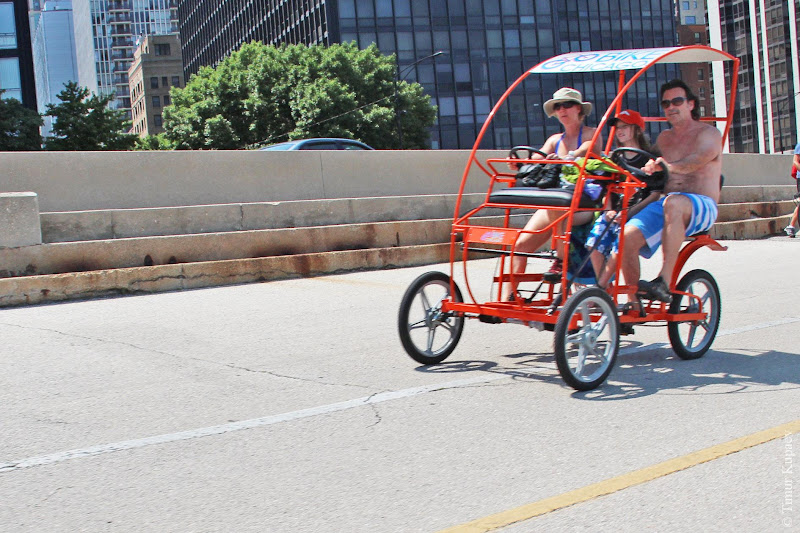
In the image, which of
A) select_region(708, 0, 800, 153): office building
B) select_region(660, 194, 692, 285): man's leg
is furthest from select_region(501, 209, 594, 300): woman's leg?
select_region(708, 0, 800, 153): office building

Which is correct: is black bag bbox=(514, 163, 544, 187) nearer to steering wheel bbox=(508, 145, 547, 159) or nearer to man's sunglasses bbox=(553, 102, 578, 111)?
steering wheel bbox=(508, 145, 547, 159)

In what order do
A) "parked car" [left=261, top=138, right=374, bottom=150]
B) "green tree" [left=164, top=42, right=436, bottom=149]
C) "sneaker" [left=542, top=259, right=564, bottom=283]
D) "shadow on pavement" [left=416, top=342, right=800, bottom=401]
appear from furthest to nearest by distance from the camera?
"green tree" [left=164, top=42, right=436, bottom=149], "parked car" [left=261, top=138, right=374, bottom=150], "sneaker" [left=542, top=259, right=564, bottom=283], "shadow on pavement" [left=416, top=342, right=800, bottom=401]

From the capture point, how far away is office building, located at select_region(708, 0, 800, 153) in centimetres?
11556

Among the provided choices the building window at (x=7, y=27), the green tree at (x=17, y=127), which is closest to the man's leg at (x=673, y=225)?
the green tree at (x=17, y=127)

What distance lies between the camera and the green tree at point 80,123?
44469 millimetres

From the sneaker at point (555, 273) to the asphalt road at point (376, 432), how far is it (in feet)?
1.99

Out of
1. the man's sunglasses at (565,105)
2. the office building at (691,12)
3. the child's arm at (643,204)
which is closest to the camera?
the child's arm at (643,204)

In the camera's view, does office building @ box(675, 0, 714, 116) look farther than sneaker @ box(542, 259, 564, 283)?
Yes

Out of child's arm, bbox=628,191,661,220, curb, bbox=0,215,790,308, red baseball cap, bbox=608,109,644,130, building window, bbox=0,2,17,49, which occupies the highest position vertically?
building window, bbox=0,2,17,49

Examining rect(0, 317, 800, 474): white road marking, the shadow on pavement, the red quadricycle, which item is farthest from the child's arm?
rect(0, 317, 800, 474): white road marking

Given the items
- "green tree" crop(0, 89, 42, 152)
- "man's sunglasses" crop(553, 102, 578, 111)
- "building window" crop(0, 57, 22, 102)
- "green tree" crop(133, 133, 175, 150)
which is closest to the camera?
"man's sunglasses" crop(553, 102, 578, 111)

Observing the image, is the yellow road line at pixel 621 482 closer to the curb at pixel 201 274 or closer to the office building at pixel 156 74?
the curb at pixel 201 274

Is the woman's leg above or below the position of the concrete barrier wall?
below

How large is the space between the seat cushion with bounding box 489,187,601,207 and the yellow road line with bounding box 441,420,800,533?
1868 mm
